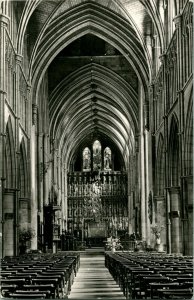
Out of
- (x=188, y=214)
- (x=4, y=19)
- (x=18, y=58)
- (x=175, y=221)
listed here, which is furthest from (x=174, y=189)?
(x=4, y=19)

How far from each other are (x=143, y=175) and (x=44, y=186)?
312 inches

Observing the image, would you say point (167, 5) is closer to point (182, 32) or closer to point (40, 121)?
point (182, 32)

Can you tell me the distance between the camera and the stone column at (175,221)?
1238 inches

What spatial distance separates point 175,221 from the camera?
32094 mm

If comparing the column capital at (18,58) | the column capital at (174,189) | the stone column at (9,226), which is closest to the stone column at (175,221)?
the column capital at (174,189)

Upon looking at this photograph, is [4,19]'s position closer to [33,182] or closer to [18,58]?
[18,58]

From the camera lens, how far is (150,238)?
41.3 meters

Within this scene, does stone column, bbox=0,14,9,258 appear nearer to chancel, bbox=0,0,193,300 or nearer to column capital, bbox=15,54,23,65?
chancel, bbox=0,0,193,300

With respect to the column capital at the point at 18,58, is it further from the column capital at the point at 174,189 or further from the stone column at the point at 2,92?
the column capital at the point at 174,189

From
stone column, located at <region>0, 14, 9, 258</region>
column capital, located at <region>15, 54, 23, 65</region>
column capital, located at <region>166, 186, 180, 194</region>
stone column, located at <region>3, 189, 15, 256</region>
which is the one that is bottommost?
stone column, located at <region>3, 189, 15, 256</region>

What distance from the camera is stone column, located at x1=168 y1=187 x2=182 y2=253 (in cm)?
3145

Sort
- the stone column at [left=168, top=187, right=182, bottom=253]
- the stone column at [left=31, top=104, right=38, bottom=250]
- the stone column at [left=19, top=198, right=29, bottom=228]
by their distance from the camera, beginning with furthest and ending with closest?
1. the stone column at [left=31, top=104, right=38, bottom=250]
2. the stone column at [left=19, top=198, right=29, bottom=228]
3. the stone column at [left=168, top=187, right=182, bottom=253]

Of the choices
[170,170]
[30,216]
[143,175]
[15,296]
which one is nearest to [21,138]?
[30,216]

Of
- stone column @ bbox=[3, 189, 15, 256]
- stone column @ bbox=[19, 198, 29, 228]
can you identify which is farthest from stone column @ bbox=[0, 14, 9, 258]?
stone column @ bbox=[19, 198, 29, 228]
